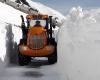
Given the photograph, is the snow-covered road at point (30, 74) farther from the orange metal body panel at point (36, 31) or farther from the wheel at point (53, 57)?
the orange metal body panel at point (36, 31)

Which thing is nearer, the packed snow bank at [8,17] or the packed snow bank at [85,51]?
the packed snow bank at [85,51]

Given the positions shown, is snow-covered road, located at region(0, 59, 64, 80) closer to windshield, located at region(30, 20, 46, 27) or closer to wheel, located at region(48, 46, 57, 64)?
wheel, located at region(48, 46, 57, 64)

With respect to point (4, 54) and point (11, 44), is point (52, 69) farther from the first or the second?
point (11, 44)

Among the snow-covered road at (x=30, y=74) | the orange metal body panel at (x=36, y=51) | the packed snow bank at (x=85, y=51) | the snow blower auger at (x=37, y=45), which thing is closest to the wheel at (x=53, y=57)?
the snow blower auger at (x=37, y=45)

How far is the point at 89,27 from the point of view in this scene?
8.35 meters

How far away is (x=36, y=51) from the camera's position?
1797 centimetres

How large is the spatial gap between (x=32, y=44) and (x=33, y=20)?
2.20 meters

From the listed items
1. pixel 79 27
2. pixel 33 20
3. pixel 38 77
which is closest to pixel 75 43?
pixel 79 27

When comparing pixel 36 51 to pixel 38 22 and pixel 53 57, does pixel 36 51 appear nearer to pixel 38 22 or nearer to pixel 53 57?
pixel 53 57

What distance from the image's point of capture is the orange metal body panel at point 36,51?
18.0 m

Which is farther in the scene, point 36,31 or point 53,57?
point 53,57

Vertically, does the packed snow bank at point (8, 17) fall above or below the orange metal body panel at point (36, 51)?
above

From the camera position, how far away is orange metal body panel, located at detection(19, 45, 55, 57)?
59.0 ft

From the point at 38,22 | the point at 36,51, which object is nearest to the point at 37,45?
the point at 36,51
